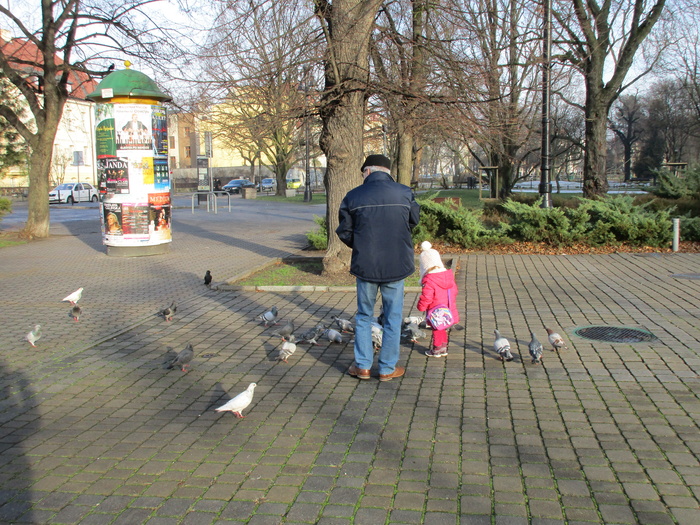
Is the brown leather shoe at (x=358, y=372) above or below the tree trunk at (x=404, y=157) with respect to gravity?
below

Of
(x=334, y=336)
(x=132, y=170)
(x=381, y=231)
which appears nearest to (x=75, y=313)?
(x=334, y=336)

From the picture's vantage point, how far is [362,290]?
555cm

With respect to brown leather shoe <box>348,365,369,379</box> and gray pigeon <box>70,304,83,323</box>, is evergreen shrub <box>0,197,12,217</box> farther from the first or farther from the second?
brown leather shoe <box>348,365,369,379</box>

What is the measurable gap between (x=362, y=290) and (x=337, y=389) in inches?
35.7

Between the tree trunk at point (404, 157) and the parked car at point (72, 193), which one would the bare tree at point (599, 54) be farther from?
the parked car at point (72, 193)

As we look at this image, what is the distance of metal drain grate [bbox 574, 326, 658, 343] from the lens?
672cm

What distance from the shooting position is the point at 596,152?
68.3ft

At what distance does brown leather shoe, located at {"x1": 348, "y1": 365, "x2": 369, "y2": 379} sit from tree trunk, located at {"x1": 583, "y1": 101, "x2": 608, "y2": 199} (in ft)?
55.9

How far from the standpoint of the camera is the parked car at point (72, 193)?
136ft

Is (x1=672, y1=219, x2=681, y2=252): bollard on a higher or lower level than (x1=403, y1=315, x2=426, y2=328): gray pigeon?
higher

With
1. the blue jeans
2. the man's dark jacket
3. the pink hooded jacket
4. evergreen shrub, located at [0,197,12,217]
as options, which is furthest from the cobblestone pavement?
evergreen shrub, located at [0,197,12,217]

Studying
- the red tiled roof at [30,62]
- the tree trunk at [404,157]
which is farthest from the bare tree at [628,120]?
the red tiled roof at [30,62]

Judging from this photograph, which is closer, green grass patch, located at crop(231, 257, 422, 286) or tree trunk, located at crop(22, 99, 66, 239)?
green grass patch, located at crop(231, 257, 422, 286)

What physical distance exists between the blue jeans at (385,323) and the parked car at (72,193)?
40.8 meters
